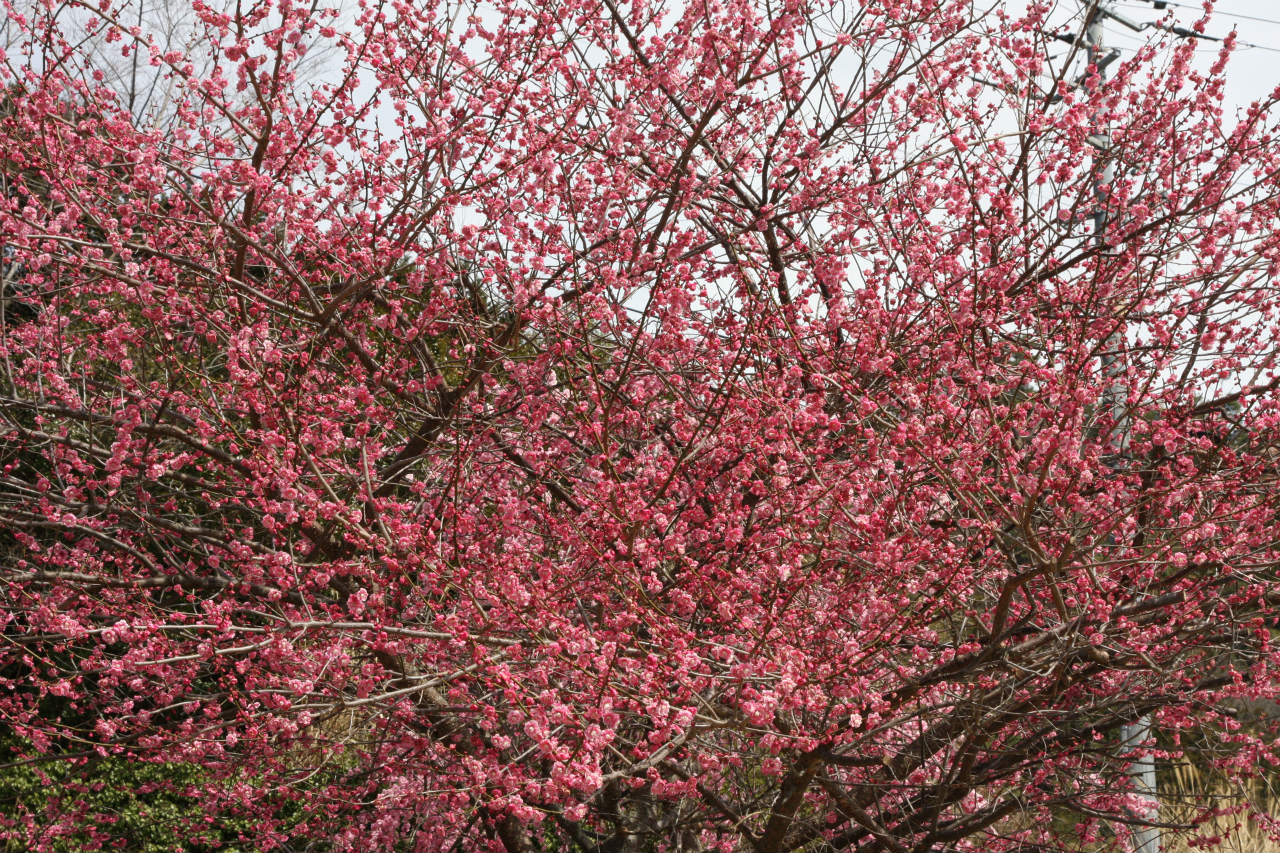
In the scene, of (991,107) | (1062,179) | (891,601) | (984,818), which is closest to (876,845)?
(984,818)

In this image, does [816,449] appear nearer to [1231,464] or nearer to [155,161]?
[1231,464]

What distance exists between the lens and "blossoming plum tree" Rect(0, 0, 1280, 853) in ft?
12.9

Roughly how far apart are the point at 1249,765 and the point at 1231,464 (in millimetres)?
1548

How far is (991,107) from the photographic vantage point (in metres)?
5.38

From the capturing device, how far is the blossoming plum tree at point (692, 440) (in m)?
3.93

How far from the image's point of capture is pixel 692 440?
3773 mm

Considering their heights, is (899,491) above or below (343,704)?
above

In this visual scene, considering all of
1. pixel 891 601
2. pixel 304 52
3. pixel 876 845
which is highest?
pixel 304 52

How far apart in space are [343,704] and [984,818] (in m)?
2.61

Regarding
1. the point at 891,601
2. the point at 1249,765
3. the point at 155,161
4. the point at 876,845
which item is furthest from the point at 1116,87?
the point at 155,161

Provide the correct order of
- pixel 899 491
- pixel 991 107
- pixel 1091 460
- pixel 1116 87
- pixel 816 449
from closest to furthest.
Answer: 1. pixel 1091 460
2. pixel 899 491
3. pixel 816 449
4. pixel 1116 87
5. pixel 991 107

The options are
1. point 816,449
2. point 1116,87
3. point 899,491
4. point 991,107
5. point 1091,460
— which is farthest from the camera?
point 991,107

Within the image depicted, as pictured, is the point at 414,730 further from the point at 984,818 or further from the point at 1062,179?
the point at 1062,179

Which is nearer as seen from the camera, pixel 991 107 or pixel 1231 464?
pixel 1231 464
